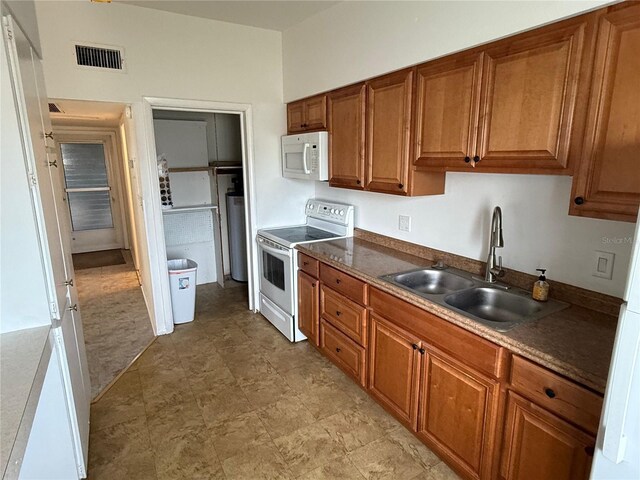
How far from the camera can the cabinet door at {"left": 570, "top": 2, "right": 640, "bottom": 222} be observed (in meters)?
1.31

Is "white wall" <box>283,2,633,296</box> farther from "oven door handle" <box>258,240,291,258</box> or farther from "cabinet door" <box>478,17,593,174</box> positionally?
"oven door handle" <box>258,240,291,258</box>

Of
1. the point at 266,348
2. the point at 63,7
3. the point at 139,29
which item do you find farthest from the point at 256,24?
the point at 266,348

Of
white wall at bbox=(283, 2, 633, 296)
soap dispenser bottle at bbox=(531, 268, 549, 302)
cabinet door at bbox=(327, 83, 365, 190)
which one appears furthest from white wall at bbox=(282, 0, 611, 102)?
soap dispenser bottle at bbox=(531, 268, 549, 302)

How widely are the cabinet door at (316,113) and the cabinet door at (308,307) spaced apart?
4.03 feet

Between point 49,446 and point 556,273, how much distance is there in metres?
2.41

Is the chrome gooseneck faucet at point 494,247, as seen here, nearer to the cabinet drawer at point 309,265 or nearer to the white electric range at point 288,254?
the cabinet drawer at point 309,265

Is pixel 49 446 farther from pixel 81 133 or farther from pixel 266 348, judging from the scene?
pixel 81 133

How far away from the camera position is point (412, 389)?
2.05 meters

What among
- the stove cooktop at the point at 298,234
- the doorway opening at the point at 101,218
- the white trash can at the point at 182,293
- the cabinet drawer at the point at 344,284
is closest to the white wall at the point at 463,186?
→ the stove cooktop at the point at 298,234

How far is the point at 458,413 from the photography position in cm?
178

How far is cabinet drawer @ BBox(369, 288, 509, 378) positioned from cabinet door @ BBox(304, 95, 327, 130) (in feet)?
5.04

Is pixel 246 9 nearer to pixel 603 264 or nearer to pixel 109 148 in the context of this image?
pixel 603 264

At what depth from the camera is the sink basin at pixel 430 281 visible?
228 cm

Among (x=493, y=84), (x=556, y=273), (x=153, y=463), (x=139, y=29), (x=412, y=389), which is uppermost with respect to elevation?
(x=139, y=29)
